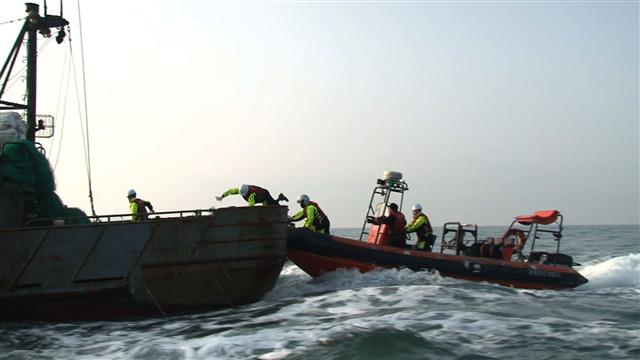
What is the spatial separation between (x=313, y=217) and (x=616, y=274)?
8.01 m

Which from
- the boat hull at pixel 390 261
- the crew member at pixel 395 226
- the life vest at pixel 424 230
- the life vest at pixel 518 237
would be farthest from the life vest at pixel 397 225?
the life vest at pixel 518 237

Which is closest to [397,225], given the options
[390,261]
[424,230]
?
[424,230]

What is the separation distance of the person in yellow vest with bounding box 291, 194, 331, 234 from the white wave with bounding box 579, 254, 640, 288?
21.5 ft

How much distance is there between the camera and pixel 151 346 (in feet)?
26.7

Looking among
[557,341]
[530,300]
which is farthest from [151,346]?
[530,300]

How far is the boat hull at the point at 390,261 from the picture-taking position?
12625mm

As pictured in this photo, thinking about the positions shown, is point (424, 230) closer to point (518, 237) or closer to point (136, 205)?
point (518, 237)

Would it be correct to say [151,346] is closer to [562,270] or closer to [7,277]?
[7,277]

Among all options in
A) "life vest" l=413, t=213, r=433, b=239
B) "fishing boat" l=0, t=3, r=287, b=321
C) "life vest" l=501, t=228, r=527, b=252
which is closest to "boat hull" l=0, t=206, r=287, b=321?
"fishing boat" l=0, t=3, r=287, b=321

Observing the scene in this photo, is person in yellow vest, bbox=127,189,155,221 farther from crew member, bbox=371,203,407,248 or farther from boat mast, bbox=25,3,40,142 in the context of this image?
crew member, bbox=371,203,407,248

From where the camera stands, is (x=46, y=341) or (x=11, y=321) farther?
(x=11, y=321)

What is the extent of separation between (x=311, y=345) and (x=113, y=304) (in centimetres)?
425

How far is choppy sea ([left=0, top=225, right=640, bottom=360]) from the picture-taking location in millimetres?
7426

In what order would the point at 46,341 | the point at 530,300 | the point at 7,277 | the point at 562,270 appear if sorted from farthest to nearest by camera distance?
the point at 562,270 < the point at 530,300 < the point at 7,277 < the point at 46,341
